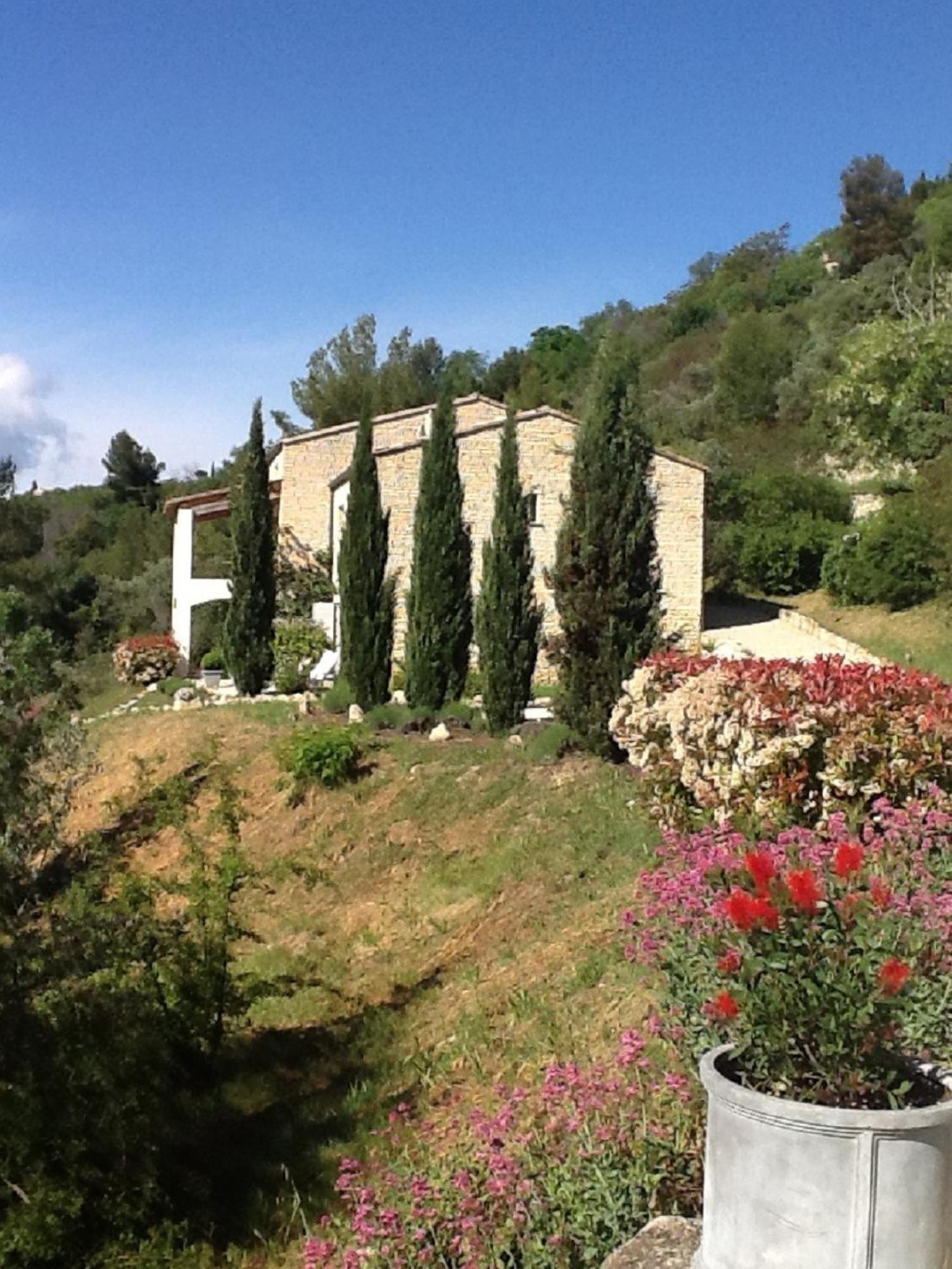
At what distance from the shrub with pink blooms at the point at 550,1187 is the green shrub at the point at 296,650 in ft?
55.8

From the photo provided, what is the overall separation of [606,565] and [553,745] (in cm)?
216

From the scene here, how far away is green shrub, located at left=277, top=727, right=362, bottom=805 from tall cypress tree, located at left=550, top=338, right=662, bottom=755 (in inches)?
113

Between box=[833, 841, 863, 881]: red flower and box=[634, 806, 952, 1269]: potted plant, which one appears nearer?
box=[634, 806, 952, 1269]: potted plant

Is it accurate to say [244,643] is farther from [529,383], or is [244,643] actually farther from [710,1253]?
[529,383]

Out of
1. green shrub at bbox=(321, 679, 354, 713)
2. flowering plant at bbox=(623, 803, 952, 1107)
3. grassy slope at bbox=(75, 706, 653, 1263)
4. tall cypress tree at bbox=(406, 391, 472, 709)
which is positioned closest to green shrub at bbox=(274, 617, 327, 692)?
green shrub at bbox=(321, 679, 354, 713)

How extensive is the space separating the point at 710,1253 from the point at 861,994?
89 cm

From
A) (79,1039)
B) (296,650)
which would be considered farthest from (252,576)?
(79,1039)

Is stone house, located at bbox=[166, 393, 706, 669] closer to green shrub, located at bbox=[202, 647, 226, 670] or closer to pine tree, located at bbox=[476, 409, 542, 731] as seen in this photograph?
green shrub, located at bbox=[202, 647, 226, 670]

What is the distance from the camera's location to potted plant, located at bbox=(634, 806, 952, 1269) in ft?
10.1

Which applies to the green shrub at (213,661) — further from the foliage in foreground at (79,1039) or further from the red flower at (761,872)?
the red flower at (761,872)

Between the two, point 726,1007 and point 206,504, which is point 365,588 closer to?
point 206,504

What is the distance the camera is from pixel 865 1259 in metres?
3.11

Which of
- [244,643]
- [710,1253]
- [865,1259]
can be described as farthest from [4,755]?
[244,643]

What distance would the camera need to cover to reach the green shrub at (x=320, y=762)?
45.7 feet
